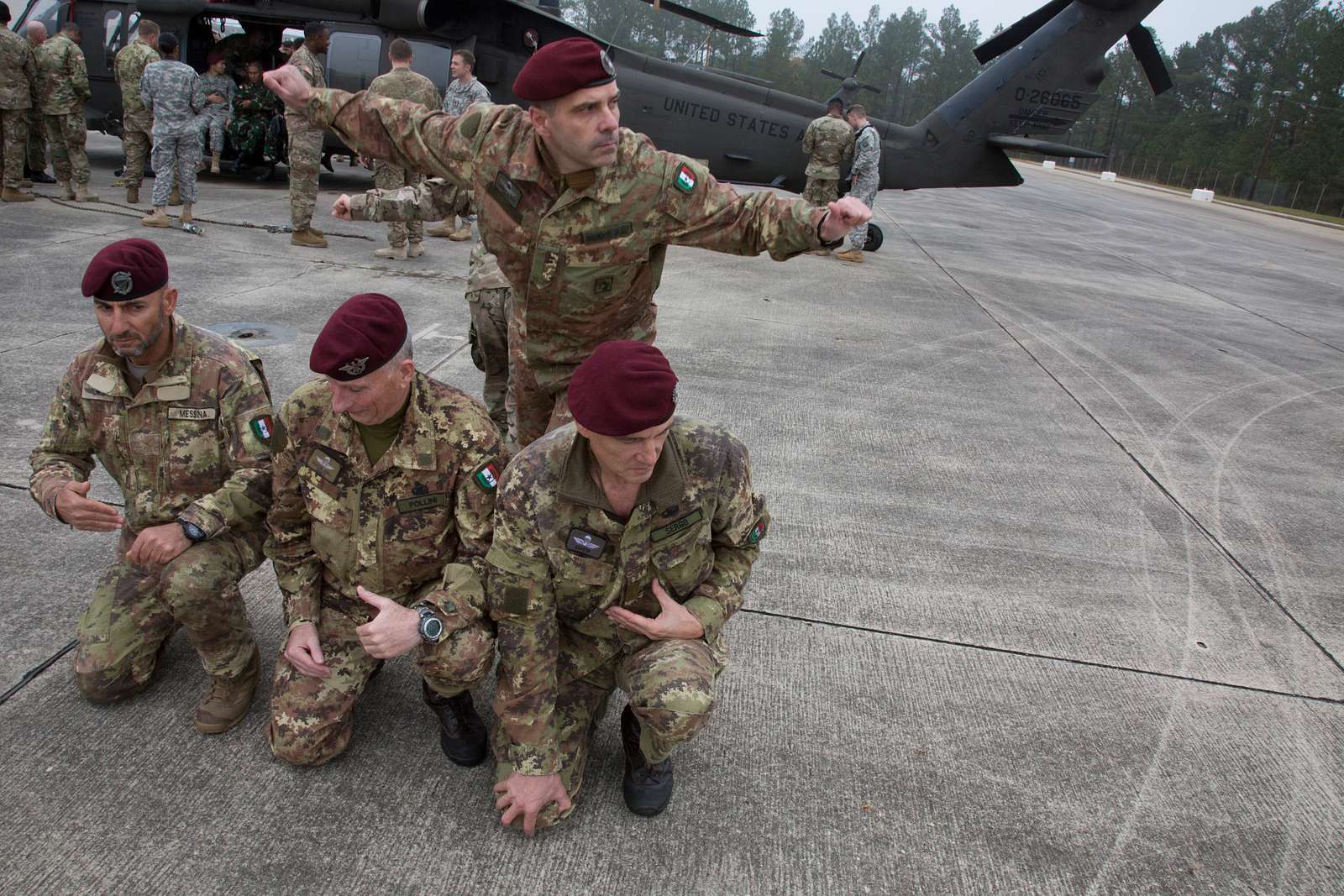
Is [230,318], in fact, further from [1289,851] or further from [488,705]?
[1289,851]

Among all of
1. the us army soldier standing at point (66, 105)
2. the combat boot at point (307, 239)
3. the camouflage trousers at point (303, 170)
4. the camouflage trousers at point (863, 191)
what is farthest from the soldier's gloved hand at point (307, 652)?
the camouflage trousers at point (863, 191)

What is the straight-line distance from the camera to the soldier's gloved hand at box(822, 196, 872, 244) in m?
2.38

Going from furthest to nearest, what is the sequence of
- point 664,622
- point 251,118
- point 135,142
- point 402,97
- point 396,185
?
point 251,118, point 135,142, point 396,185, point 402,97, point 664,622

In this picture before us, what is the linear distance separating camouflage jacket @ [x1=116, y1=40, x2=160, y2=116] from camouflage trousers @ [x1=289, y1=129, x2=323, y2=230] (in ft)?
6.78

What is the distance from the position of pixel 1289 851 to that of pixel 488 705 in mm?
2202

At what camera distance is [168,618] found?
2.61 m

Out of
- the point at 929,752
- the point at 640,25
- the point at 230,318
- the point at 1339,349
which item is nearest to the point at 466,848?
the point at 929,752

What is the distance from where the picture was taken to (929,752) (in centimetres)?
259

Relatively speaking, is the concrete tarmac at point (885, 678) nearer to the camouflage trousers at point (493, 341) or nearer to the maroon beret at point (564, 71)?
the camouflage trousers at point (493, 341)

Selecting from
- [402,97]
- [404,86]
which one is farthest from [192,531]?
[402,97]

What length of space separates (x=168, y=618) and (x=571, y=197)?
171 centimetres

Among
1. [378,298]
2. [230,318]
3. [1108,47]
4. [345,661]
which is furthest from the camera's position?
[1108,47]

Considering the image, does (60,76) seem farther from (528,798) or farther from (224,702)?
(528,798)

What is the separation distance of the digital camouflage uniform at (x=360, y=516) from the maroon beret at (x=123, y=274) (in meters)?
0.53
